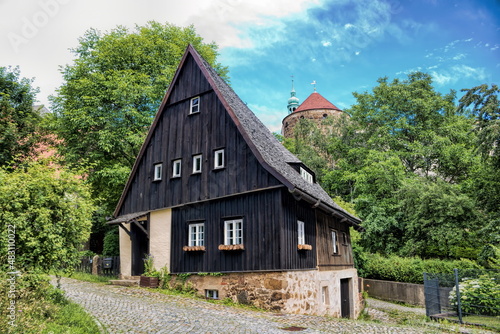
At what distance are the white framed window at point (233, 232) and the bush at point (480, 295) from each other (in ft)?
26.0

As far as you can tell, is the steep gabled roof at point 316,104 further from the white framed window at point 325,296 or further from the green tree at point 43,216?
the green tree at point 43,216

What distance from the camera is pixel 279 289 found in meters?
12.7

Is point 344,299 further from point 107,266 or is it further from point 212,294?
point 107,266

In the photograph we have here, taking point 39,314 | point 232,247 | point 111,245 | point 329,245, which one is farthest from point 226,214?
point 111,245

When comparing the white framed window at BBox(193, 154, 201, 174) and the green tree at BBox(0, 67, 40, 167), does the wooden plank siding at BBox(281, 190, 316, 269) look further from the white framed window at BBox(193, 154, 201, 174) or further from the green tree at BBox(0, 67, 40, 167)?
the green tree at BBox(0, 67, 40, 167)

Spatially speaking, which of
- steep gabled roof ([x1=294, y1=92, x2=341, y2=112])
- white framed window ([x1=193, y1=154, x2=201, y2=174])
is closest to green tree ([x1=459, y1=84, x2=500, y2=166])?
white framed window ([x1=193, y1=154, x2=201, y2=174])

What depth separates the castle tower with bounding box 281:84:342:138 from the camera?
189 feet

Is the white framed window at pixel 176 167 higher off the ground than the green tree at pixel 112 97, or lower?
lower

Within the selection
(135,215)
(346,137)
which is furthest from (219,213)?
(346,137)

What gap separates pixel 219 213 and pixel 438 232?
48.6 ft

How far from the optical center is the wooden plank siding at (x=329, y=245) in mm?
15906

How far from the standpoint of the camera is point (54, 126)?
75.0 ft

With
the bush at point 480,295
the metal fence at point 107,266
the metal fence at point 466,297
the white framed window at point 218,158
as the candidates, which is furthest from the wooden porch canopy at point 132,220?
the bush at point 480,295

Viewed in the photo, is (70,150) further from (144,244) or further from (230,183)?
(230,183)
